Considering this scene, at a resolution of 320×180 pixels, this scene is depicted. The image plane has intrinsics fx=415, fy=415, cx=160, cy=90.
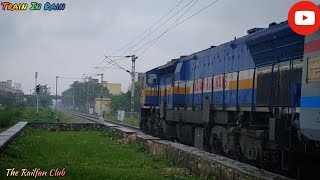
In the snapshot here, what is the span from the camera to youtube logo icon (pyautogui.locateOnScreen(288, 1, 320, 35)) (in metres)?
7.07

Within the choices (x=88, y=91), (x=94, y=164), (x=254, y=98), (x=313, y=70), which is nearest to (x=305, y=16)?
(x=313, y=70)

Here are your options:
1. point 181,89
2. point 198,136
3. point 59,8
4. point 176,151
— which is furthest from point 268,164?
point 181,89

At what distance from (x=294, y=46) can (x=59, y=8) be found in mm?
6712

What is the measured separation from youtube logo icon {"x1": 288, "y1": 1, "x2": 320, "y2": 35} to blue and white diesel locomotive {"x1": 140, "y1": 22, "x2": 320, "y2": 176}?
260 mm

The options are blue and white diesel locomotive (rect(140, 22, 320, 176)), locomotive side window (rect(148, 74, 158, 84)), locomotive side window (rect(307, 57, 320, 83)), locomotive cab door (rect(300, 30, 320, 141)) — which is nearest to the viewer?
locomotive cab door (rect(300, 30, 320, 141))

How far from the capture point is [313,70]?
8164 mm

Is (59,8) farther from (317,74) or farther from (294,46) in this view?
(294,46)

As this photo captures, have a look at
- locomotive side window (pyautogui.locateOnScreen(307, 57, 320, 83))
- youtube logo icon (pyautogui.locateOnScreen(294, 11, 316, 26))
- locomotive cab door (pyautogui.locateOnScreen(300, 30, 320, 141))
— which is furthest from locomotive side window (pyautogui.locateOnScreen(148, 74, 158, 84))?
youtube logo icon (pyautogui.locateOnScreen(294, 11, 316, 26))

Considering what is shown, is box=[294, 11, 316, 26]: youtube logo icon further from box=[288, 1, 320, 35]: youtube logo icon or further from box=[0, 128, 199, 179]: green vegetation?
box=[0, 128, 199, 179]: green vegetation

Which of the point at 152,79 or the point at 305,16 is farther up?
the point at 305,16

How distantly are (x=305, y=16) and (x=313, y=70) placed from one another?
1.26m

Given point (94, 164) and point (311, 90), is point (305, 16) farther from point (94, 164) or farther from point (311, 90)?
point (94, 164)

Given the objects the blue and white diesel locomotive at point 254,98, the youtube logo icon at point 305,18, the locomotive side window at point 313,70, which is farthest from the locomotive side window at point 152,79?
the youtube logo icon at point 305,18

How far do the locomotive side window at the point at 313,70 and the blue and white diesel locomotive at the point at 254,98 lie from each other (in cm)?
2
